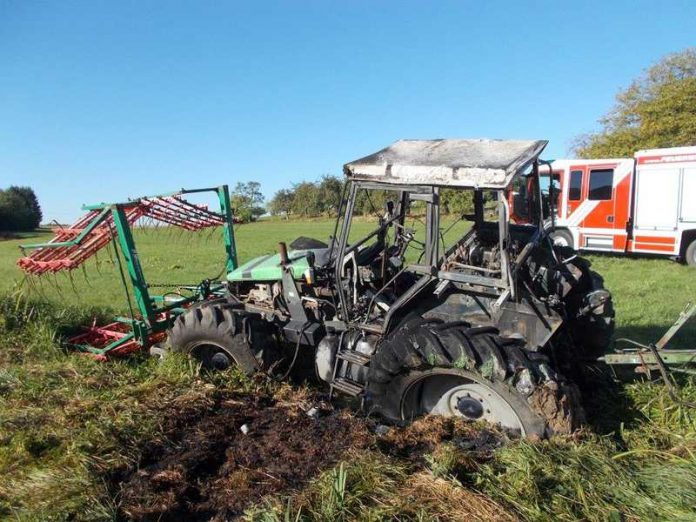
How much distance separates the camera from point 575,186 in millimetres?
14906

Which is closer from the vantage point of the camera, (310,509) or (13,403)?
(310,509)

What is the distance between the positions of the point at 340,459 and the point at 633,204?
531 inches

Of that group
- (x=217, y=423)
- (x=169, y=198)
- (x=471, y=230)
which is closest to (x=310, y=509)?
(x=217, y=423)

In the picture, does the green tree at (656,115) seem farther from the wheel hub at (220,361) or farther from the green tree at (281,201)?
the green tree at (281,201)

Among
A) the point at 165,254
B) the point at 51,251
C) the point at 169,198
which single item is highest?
the point at 169,198

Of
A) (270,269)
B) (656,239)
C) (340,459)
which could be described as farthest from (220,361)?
(656,239)

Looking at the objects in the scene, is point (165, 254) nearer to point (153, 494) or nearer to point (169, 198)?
point (169, 198)

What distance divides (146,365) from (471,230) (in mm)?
3609

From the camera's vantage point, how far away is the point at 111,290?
12000 mm

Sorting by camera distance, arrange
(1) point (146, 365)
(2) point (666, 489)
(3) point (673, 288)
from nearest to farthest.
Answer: (2) point (666, 489), (1) point (146, 365), (3) point (673, 288)

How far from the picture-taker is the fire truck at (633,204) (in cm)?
1311

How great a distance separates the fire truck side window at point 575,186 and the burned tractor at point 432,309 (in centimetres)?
1063

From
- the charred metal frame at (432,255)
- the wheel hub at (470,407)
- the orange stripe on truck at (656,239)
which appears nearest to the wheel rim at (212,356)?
the charred metal frame at (432,255)

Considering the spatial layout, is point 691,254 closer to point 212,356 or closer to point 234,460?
point 212,356
